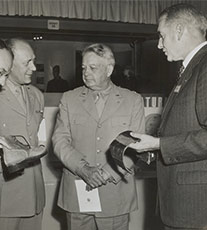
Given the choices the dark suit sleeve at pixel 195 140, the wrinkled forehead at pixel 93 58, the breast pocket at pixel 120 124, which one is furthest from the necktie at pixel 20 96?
the dark suit sleeve at pixel 195 140

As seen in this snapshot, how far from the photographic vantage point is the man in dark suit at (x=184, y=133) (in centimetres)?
175

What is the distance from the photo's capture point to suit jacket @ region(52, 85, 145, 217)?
2465 millimetres

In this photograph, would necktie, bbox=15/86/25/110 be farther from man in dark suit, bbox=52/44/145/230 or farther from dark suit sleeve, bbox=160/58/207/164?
dark suit sleeve, bbox=160/58/207/164

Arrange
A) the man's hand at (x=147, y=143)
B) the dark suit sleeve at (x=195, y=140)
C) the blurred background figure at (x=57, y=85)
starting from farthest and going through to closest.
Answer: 1. the blurred background figure at (x=57, y=85)
2. the man's hand at (x=147, y=143)
3. the dark suit sleeve at (x=195, y=140)

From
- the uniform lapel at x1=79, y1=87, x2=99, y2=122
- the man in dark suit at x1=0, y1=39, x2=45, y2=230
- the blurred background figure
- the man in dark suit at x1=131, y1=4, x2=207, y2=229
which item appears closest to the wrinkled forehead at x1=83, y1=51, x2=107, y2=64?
the uniform lapel at x1=79, y1=87, x2=99, y2=122

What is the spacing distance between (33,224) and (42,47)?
11.9 feet

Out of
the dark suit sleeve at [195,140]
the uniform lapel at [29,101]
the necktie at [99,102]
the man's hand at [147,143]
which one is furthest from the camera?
the necktie at [99,102]

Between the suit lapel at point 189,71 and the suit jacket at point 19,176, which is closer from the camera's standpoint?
the suit lapel at point 189,71

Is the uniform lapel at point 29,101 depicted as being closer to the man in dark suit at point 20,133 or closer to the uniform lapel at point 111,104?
the man in dark suit at point 20,133

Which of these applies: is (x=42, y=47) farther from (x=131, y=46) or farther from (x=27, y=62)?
(x=27, y=62)

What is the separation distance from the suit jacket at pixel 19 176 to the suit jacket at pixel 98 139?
0.17m

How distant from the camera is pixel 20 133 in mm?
2320

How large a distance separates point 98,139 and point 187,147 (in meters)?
0.84

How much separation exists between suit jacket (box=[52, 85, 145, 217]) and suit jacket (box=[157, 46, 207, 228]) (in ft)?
1.86
